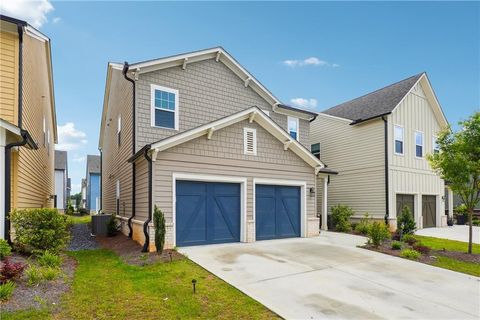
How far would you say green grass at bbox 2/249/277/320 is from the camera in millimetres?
5070

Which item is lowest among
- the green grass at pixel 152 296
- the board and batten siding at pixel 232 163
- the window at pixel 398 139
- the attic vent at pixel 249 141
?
the green grass at pixel 152 296

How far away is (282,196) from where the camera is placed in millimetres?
13352

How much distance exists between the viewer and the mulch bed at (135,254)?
862 cm

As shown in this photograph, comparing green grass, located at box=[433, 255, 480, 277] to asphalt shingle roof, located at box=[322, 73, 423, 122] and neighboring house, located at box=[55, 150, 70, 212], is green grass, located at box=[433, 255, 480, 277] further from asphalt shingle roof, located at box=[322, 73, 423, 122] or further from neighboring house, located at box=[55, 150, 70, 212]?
neighboring house, located at box=[55, 150, 70, 212]

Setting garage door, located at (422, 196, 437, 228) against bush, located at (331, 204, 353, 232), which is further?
garage door, located at (422, 196, 437, 228)

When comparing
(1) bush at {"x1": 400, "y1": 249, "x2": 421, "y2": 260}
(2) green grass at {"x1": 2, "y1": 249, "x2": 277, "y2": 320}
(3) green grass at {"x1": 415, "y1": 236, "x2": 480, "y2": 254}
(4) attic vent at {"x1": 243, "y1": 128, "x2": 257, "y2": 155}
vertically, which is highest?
(4) attic vent at {"x1": 243, "y1": 128, "x2": 257, "y2": 155}

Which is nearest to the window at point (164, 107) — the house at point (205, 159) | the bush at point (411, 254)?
the house at point (205, 159)

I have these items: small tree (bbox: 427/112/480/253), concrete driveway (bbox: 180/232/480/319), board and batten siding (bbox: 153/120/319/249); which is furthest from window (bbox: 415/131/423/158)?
concrete driveway (bbox: 180/232/480/319)

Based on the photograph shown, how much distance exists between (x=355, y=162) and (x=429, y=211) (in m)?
6.24

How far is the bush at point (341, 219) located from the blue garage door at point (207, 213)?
25.4 feet

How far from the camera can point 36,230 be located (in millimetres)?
8102

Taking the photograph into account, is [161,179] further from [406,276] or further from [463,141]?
[463,141]

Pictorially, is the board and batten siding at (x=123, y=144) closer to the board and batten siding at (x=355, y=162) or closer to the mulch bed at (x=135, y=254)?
the mulch bed at (x=135, y=254)

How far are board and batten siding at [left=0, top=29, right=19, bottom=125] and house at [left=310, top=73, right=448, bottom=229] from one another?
15205 mm
